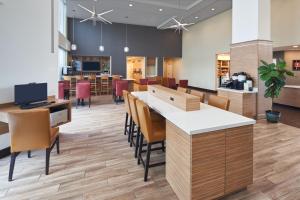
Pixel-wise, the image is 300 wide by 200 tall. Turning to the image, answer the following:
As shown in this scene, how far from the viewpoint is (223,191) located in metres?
1.99

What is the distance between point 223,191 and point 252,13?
17.0ft

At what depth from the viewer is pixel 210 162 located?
1.89m

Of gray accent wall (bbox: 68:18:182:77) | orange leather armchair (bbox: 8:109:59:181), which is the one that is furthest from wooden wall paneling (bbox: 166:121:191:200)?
gray accent wall (bbox: 68:18:182:77)

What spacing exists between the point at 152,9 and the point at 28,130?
8.48 meters

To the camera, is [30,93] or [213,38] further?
[213,38]

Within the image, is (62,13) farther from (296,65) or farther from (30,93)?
(296,65)

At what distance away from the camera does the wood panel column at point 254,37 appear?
5266mm

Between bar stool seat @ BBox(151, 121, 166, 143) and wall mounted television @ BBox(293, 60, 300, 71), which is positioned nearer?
bar stool seat @ BBox(151, 121, 166, 143)

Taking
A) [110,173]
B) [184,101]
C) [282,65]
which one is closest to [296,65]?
[282,65]

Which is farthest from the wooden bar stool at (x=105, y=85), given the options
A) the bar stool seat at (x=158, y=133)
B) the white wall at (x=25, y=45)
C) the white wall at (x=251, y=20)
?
the bar stool seat at (x=158, y=133)

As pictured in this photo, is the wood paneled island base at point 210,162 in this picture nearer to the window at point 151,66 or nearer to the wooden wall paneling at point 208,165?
the wooden wall paneling at point 208,165

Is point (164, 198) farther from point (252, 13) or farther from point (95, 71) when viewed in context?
point (95, 71)

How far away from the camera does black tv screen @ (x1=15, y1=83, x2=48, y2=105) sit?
3.19 m

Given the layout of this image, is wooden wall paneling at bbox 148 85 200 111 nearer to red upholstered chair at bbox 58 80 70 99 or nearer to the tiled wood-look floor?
the tiled wood-look floor
